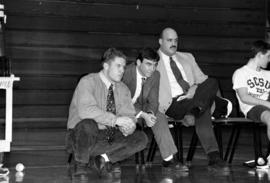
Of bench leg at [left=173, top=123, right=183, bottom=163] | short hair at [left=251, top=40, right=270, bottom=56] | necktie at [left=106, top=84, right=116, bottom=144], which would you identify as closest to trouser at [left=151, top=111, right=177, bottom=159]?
bench leg at [left=173, top=123, right=183, bottom=163]

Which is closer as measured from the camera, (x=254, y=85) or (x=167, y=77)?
(x=254, y=85)

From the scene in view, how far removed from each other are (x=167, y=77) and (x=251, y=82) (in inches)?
30.0

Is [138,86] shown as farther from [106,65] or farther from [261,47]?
[261,47]

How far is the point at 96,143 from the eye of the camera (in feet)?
17.7

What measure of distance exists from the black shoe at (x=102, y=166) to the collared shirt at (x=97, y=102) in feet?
0.86

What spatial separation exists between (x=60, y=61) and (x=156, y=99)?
2397 millimetres

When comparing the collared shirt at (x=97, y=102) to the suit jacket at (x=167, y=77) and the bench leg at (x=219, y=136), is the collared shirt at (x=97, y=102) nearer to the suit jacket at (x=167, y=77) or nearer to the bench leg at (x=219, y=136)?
the suit jacket at (x=167, y=77)

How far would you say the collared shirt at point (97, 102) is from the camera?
529cm

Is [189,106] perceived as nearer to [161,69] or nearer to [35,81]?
[161,69]

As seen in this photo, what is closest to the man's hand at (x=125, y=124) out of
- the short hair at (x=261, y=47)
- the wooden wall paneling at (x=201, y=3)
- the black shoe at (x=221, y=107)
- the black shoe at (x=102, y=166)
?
the black shoe at (x=102, y=166)

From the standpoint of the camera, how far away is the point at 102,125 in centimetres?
552

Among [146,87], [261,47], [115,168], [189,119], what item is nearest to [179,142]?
[189,119]

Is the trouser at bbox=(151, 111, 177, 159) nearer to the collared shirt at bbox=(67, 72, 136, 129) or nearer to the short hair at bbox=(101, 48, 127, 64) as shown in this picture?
the collared shirt at bbox=(67, 72, 136, 129)

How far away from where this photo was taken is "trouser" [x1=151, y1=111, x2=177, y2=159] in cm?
584
